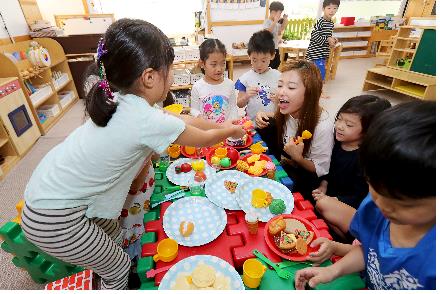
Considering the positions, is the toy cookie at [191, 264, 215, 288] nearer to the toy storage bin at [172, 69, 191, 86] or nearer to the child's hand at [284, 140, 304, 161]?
the child's hand at [284, 140, 304, 161]

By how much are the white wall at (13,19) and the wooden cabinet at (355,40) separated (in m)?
6.47

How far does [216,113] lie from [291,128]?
0.59m

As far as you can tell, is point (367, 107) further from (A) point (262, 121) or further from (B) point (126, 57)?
(B) point (126, 57)

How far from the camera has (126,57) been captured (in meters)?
0.74

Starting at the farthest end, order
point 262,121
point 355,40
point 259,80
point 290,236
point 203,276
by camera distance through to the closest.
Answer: point 355,40 → point 259,80 → point 262,121 → point 290,236 → point 203,276

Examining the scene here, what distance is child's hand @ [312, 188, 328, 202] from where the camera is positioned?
1.32 meters

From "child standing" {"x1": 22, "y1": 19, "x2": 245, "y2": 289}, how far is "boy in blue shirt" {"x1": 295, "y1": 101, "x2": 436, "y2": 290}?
1.83 feet

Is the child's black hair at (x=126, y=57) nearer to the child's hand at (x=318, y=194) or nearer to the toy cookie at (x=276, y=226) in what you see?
the toy cookie at (x=276, y=226)

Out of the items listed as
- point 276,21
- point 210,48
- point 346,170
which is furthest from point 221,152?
point 276,21

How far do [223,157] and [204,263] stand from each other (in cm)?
59

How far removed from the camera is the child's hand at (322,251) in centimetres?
77

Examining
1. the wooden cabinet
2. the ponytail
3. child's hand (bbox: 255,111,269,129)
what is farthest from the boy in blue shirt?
the wooden cabinet

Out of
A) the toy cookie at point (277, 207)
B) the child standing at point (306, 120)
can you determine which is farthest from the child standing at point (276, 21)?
the toy cookie at point (277, 207)
